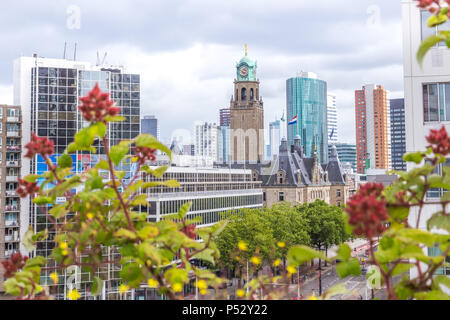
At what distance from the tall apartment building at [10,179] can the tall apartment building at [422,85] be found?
165 ft

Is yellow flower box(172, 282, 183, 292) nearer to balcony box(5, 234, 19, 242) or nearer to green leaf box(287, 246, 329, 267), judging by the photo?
green leaf box(287, 246, 329, 267)

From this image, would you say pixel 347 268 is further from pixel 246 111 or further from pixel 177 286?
pixel 246 111

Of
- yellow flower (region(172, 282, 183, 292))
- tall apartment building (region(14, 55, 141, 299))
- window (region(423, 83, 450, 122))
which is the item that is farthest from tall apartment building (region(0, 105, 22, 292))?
yellow flower (region(172, 282, 183, 292))

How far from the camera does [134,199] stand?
455 centimetres

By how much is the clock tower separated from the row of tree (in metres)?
83.3

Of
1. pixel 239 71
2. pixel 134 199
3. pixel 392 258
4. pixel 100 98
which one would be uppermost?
pixel 239 71

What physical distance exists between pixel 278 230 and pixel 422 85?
43111 mm

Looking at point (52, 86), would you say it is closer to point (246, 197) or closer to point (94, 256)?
point (246, 197)

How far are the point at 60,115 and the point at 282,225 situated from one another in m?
26.7

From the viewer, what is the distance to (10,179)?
2362 inches

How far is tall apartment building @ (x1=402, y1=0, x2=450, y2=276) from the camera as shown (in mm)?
15797

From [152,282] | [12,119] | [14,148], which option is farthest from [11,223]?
[152,282]
